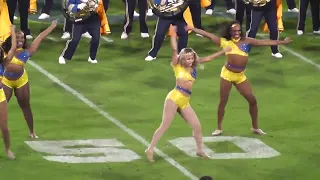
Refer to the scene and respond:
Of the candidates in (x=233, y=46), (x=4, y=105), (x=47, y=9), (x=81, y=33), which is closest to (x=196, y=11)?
(x=81, y=33)

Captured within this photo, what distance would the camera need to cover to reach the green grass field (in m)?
14.3

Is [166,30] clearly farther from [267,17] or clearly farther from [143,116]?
[143,116]

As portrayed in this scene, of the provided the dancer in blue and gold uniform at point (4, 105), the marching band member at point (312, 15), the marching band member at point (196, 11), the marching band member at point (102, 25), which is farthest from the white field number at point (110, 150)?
the marching band member at point (312, 15)

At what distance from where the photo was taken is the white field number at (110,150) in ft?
48.1

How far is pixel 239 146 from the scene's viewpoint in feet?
50.4

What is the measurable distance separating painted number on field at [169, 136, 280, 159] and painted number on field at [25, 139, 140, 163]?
2.43 ft

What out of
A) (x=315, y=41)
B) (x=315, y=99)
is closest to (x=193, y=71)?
(x=315, y=99)

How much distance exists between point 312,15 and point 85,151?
8630 millimetres

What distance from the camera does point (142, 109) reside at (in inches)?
677

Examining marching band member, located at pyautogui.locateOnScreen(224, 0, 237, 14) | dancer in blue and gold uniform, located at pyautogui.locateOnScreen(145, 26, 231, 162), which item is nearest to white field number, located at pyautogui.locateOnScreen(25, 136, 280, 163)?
dancer in blue and gold uniform, located at pyautogui.locateOnScreen(145, 26, 231, 162)

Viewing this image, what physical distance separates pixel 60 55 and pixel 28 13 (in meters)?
3.09

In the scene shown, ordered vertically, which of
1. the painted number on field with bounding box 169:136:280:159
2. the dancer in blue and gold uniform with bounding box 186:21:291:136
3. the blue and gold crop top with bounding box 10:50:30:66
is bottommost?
the painted number on field with bounding box 169:136:280:159

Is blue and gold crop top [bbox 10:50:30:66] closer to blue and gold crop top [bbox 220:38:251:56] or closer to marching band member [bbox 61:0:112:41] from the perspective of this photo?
blue and gold crop top [bbox 220:38:251:56]

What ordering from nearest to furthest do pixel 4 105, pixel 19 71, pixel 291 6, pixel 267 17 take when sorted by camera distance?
pixel 4 105
pixel 19 71
pixel 267 17
pixel 291 6
